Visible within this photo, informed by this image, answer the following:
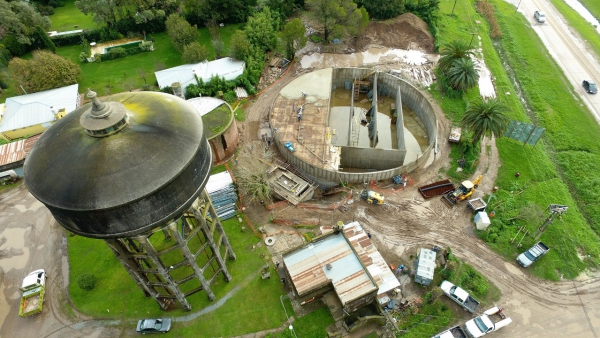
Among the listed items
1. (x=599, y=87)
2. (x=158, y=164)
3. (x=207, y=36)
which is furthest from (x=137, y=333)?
(x=599, y=87)

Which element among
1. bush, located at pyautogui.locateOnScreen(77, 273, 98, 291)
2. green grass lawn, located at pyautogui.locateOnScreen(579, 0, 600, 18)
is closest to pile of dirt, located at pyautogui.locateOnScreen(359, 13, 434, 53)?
green grass lawn, located at pyautogui.locateOnScreen(579, 0, 600, 18)

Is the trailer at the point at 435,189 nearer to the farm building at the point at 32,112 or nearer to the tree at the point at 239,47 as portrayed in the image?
the tree at the point at 239,47

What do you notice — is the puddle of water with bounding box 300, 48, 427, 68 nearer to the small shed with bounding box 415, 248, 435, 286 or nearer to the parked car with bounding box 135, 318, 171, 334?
the small shed with bounding box 415, 248, 435, 286

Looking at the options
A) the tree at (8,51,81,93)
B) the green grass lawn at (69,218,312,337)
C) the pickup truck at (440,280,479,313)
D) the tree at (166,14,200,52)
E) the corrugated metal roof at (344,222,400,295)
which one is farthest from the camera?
the tree at (166,14,200,52)

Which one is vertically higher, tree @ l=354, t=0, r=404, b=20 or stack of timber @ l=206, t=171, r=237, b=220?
tree @ l=354, t=0, r=404, b=20

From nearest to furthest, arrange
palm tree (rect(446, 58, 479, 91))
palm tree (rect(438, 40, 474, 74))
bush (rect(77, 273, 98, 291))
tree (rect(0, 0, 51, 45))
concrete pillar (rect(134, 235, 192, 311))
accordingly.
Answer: concrete pillar (rect(134, 235, 192, 311)) < bush (rect(77, 273, 98, 291)) < palm tree (rect(446, 58, 479, 91)) < palm tree (rect(438, 40, 474, 74)) < tree (rect(0, 0, 51, 45))

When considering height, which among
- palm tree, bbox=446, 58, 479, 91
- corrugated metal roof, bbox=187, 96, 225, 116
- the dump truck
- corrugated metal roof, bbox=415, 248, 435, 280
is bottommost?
the dump truck
